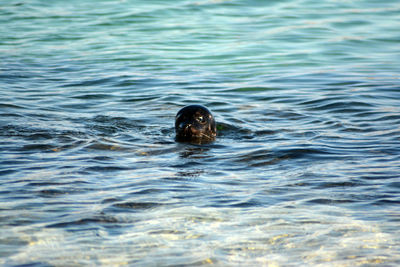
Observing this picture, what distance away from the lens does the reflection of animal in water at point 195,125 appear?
27.9 ft

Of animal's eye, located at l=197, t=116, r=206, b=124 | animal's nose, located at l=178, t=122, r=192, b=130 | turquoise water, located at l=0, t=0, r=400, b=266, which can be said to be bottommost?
turquoise water, located at l=0, t=0, r=400, b=266

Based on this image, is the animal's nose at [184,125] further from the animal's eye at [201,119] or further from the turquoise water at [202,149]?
the turquoise water at [202,149]

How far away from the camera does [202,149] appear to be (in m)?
8.12

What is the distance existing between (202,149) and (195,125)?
1.56ft

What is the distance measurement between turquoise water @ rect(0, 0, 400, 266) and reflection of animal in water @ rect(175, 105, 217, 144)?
0.76 ft

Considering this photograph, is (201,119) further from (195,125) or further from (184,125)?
(184,125)

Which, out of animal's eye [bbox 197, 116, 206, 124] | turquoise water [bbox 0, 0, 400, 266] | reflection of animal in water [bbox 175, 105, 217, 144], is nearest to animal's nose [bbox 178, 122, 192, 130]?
reflection of animal in water [bbox 175, 105, 217, 144]

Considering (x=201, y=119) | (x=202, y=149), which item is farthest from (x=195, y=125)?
(x=202, y=149)

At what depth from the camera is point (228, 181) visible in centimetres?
662

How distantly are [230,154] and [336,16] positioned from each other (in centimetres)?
1386

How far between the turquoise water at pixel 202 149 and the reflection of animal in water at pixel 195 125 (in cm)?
23

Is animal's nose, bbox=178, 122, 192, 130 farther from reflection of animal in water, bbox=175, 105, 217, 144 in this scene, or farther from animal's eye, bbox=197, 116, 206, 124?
animal's eye, bbox=197, 116, 206, 124

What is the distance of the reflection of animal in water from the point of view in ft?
27.9

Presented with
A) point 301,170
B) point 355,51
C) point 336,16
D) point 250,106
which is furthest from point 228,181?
point 336,16
